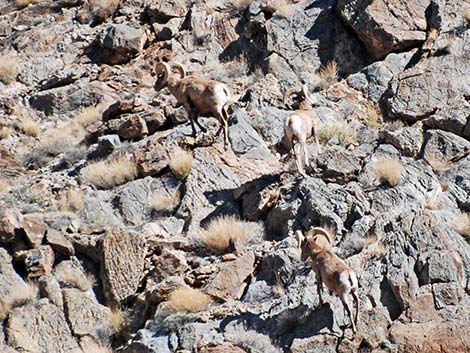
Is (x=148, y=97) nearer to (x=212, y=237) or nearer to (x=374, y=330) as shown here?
(x=212, y=237)

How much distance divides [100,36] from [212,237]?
9508 millimetres

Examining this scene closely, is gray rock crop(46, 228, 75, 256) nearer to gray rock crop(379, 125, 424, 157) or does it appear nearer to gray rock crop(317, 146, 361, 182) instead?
gray rock crop(317, 146, 361, 182)

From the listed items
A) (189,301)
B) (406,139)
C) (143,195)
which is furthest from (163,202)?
(406,139)

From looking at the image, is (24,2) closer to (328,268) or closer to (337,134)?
(337,134)

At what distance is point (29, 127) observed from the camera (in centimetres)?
1955

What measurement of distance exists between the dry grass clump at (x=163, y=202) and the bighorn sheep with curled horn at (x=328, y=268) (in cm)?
323

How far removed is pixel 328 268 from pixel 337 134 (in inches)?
203

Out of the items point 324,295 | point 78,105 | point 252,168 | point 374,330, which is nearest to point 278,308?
point 324,295

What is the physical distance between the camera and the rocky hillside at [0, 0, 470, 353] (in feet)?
39.3

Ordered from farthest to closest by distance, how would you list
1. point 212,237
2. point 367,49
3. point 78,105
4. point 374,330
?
1. point 78,105
2. point 367,49
3. point 212,237
4. point 374,330

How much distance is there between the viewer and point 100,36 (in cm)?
2188

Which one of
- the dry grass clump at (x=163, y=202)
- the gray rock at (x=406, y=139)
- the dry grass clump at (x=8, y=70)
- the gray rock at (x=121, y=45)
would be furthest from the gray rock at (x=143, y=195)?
the dry grass clump at (x=8, y=70)

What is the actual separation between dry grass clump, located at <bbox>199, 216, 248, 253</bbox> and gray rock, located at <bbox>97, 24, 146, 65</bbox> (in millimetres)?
8073

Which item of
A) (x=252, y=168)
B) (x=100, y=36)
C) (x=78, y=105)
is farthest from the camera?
(x=100, y=36)
